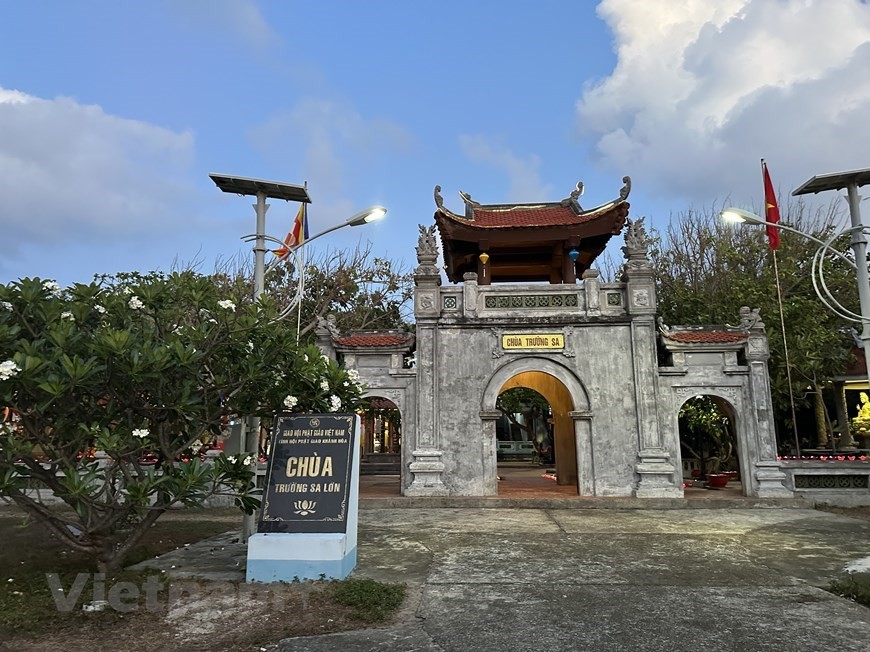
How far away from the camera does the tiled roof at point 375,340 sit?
14.5 m

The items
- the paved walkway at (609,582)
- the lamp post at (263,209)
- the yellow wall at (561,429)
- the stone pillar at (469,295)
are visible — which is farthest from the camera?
the yellow wall at (561,429)

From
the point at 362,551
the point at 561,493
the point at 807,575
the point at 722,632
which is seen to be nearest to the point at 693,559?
the point at 807,575

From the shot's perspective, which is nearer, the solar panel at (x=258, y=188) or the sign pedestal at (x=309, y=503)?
the sign pedestal at (x=309, y=503)

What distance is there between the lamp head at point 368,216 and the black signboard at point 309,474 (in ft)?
11.9

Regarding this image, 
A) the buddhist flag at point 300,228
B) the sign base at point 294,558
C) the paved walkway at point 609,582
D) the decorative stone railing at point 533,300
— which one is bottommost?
the paved walkway at point 609,582

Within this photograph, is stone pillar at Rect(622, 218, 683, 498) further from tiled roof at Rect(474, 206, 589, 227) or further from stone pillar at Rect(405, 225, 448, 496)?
stone pillar at Rect(405, 225, 448, 496)

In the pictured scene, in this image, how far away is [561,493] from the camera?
14211 millimetres

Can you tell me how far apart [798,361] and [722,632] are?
48.3 feet

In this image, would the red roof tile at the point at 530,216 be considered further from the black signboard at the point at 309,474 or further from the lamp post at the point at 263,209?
the black signboard at the point at 309,474

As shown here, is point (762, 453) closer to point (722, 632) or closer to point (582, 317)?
point (582, 317)

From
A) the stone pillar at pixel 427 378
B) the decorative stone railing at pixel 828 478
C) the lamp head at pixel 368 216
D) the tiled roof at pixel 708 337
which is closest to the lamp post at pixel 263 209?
the lamp head at pixel 368 216

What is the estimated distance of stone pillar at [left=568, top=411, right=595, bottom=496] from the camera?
13.6 metres

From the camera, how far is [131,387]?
635 centimetres

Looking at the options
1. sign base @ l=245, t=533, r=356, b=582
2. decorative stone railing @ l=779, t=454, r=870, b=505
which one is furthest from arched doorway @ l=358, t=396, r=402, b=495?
decorative stone railing @ l=779, t=454, r=870, b=505
